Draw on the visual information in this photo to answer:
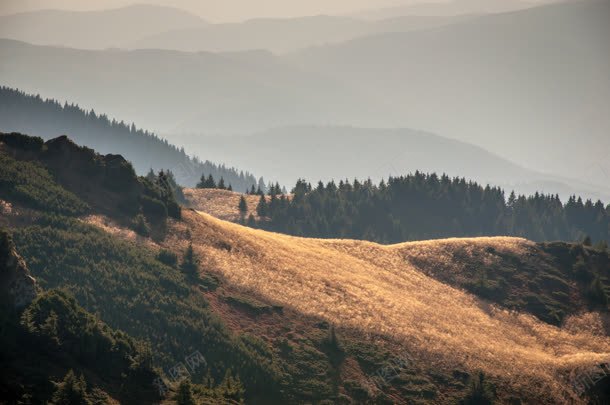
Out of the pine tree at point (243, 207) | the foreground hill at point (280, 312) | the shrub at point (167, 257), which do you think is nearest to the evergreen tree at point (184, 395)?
the foreground hill at point (280, 312)

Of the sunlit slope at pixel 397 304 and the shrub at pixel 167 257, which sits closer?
the sunlit slope at pixel 397 304

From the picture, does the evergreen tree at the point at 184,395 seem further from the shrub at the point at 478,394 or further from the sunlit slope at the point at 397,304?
the shrub at the point at 478,394

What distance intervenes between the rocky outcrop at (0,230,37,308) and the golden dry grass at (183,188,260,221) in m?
106

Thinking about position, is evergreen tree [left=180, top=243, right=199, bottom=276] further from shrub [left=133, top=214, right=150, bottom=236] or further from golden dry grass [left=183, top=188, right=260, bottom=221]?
golden dry grass [left=183, top=188, right=260, bottom=221]

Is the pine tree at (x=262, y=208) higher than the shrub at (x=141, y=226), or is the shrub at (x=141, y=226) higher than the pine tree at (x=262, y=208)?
the pine tree at (x=262, y=208)

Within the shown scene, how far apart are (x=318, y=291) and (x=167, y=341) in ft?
71.7

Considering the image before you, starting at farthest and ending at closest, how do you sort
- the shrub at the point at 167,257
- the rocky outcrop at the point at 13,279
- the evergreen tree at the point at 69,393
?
the shrub at the point at 167,257 < the rocky outcrop at the point at 13,279 < the evergreen tree at the point at 69,393

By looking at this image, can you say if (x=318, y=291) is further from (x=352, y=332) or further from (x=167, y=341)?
(x=167, y=341)

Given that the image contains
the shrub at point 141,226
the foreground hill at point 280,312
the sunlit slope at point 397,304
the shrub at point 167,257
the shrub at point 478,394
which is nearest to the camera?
the foreground hill at point 280,312

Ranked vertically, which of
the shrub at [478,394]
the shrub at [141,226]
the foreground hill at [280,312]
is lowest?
the shrub at [478,394]

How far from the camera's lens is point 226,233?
86375 millimetres

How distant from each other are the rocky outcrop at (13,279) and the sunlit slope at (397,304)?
974 inches

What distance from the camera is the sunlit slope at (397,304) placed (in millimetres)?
72875

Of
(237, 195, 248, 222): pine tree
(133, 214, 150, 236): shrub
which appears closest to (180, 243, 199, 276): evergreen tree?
(133, 214, 150, 236): shrub
